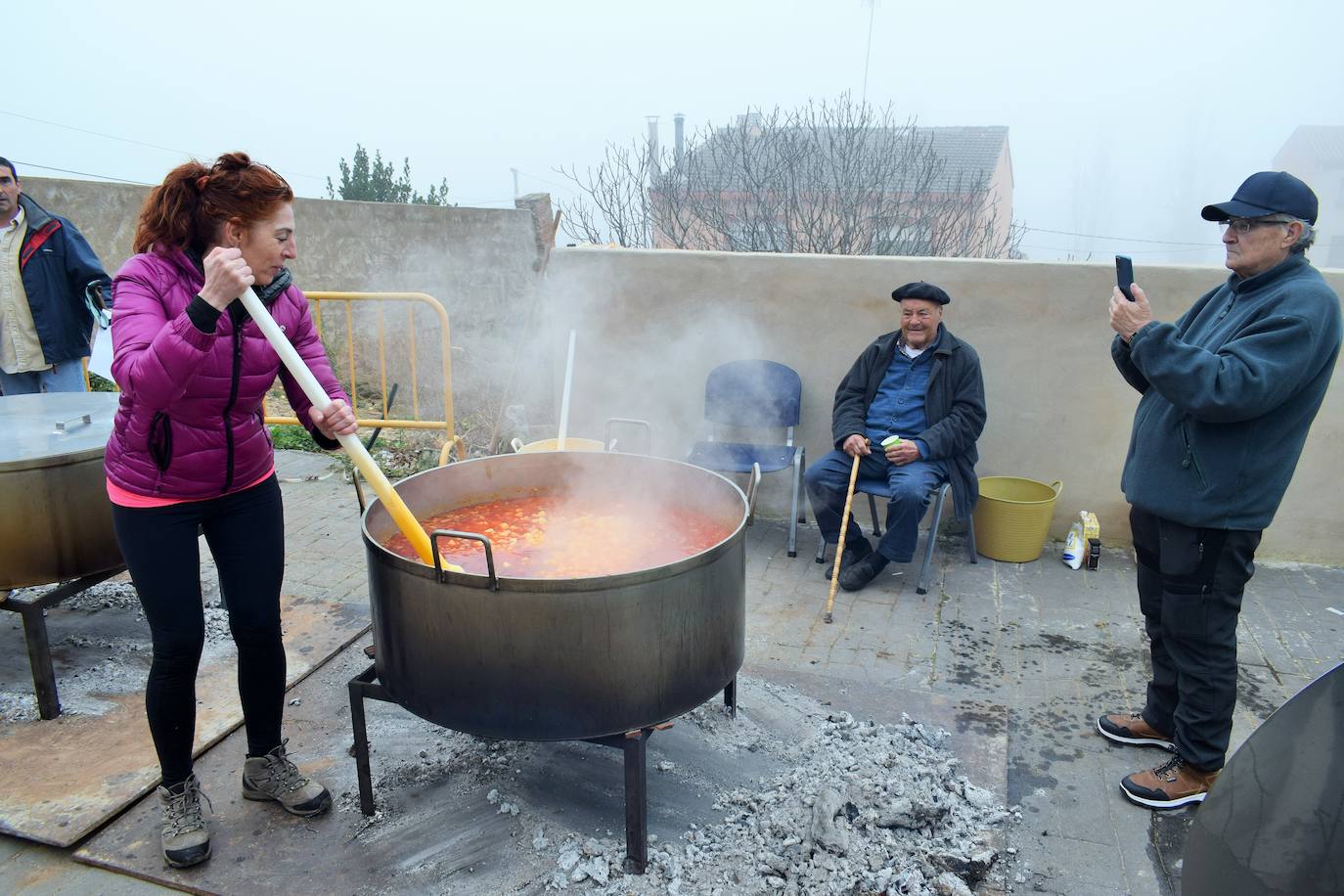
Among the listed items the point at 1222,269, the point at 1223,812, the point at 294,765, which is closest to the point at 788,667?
the point at 294,765

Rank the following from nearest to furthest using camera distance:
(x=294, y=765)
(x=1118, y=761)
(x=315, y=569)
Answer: (x=294, y=765) < (x=1118, y=761) < (x=315, y=569)

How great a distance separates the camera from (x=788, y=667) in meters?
4.09

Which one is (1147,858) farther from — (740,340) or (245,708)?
(740,340)

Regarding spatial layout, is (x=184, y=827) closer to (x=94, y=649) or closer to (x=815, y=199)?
(x=94, y=649)

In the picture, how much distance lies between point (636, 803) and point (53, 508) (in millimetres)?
2682

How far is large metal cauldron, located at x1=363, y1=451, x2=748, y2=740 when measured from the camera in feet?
7.97

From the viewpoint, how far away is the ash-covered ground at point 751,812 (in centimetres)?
266

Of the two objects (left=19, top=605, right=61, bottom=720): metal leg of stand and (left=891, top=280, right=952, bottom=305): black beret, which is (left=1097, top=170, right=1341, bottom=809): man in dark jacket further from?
(left=19, top=605, right=61, bottom=720): metal leg of stand

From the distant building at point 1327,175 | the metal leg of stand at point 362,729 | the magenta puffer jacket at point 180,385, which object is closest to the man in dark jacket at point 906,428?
the metal leg of stand at point 362,729

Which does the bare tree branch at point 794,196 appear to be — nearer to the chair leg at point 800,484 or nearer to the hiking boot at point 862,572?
the chair leg at point 800,484

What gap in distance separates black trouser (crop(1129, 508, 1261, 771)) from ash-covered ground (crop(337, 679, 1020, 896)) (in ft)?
2.64

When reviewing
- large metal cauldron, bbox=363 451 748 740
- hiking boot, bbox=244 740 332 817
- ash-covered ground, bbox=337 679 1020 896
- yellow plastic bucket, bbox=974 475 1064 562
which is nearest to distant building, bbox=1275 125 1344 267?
yellow plastic bucket, bbox=974 475 1064 562

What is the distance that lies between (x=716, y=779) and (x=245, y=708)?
5.45ft

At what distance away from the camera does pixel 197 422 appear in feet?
8.27
